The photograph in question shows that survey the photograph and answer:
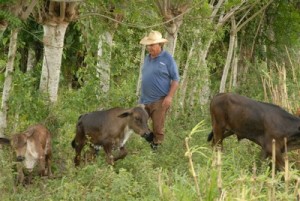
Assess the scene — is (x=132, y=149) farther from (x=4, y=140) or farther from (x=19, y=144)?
(x=4, y=140)

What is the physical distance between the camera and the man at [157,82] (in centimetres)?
974

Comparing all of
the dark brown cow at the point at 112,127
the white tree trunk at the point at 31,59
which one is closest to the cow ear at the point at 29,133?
the dark brown cow at the point at 112,127

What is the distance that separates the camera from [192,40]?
528 inches

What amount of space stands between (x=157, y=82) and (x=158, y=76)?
0.30ft

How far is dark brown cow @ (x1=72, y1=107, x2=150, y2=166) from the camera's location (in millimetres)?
8695

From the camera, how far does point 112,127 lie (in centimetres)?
871

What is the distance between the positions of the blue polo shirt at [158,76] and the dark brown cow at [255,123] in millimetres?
809

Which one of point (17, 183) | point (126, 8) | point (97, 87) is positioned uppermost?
point (126, 8)

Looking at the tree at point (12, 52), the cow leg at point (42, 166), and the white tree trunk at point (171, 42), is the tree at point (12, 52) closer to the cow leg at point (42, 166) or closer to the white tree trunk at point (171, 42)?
the cow leg at point (42, 166)

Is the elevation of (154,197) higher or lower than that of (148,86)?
lower

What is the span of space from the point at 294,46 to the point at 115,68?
9.15 meters

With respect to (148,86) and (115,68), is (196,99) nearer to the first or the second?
(115,68)

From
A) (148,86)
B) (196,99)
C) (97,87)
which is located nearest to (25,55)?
(196,99)

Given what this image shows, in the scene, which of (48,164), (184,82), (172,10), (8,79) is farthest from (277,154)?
(184,82)
